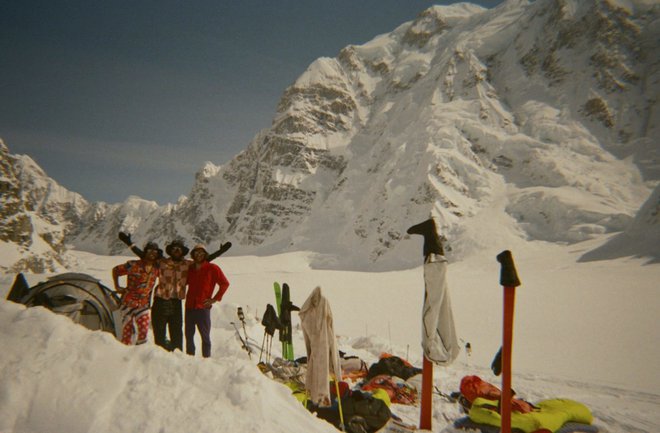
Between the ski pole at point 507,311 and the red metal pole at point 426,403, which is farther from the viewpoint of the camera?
the red metal pole at point 426,403

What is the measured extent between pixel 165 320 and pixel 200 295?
1.94 ft

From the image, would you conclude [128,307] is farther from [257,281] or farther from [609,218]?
[609,218]

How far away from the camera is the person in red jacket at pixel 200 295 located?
4891 millimetres

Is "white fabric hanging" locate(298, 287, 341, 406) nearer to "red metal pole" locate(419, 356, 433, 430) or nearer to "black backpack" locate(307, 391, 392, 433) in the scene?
"black backpack" locate(307, 391, 392, 433)

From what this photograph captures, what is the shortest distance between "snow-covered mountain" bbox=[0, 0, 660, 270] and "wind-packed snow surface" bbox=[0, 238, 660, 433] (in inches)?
679

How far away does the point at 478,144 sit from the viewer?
48.2 m

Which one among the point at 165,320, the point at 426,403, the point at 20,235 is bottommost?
the point at 426,403

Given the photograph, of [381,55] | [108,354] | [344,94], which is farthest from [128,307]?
[381,55]

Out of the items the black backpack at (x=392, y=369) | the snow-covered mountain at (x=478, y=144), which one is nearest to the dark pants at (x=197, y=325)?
the black backpack at (x=392, y=369)

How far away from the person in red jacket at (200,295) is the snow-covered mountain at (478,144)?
3222 centimetres

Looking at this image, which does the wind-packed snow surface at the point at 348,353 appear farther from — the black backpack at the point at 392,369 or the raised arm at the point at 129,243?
the raised arm at the point at 129,243

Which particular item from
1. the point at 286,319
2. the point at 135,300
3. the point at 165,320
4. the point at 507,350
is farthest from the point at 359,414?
the point at 135,300

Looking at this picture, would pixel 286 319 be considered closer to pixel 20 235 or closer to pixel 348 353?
pixel 348 353

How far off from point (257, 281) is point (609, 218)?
36.9 meters
